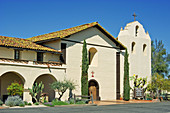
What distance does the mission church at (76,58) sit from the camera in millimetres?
27766

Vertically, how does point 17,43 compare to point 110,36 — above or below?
below

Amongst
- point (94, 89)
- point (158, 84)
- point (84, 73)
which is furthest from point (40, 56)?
point (158, 84)

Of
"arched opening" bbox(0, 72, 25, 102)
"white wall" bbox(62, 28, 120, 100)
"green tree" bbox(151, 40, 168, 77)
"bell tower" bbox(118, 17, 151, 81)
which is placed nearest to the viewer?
"arched opening" bbox(0, 72, 25, 102)

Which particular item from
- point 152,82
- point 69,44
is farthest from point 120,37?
point 69,44

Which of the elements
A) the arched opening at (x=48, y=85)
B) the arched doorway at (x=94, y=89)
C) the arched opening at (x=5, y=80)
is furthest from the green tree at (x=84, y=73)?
the arched opening at (x=5, y=80)

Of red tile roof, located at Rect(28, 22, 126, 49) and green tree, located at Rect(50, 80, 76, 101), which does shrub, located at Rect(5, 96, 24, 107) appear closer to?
green tree, located at Rect(50, 80, 76, 101)

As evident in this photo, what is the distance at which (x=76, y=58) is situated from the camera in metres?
32.1

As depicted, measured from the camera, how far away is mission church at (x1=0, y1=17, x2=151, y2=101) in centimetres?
2777

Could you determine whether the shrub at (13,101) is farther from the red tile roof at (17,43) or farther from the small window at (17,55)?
the small window at (17,55)

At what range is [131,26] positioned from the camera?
128 feet

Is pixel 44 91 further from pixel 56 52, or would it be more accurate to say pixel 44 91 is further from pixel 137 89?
pixel 137 89

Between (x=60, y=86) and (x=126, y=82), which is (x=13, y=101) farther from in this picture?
(x=126, y=82)

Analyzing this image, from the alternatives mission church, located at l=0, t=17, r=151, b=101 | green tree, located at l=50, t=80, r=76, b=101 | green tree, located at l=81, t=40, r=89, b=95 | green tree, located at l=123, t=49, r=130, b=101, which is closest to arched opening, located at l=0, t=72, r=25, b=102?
mission church, located at l=0, t=17, r=151, b=101

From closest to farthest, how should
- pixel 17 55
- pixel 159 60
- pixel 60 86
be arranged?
pixel 60 86 < pixel 17 55 < pixel 159 60
